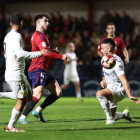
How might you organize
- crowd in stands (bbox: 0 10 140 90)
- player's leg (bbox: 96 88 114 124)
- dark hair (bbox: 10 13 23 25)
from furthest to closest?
crowd in stands (bbox: 0 10 140 90) < player's leg (bbox: 96 88 114 124) < dark hair (bbox: 10 13 23 25)

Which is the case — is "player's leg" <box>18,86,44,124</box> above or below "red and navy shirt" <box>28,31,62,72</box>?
below

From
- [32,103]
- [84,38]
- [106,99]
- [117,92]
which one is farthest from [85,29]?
[106,99]

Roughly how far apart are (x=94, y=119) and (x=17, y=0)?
1857cm

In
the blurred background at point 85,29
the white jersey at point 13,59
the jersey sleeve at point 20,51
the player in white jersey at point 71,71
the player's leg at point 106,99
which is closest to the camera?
the jersey sleeve at point 20,51

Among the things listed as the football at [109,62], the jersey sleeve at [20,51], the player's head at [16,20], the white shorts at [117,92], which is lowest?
the white shorts at [117,92]

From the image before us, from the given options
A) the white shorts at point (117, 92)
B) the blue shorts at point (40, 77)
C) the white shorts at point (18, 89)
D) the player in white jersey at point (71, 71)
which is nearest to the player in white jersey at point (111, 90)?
the white shorts at point (117, 92)

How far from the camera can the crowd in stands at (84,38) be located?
19.9 meters

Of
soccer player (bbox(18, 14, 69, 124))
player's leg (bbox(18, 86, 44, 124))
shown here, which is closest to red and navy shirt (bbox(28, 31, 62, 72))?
soccer player (bbox(18, 14, 69, 124))

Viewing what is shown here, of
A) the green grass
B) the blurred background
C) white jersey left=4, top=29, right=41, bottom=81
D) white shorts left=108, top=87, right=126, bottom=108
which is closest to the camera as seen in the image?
the green grass

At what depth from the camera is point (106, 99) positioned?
7758 mm

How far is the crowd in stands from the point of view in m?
19.9

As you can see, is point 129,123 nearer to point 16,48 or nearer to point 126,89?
point 126,89

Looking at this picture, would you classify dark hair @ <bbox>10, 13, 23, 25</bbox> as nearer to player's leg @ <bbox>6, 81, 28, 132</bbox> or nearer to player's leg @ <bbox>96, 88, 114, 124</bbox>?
player's leg @ <bbox>6, 81, 28, 132</bbox>

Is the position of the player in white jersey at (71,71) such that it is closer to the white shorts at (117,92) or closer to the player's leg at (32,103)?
the player's leg at (32,103)
